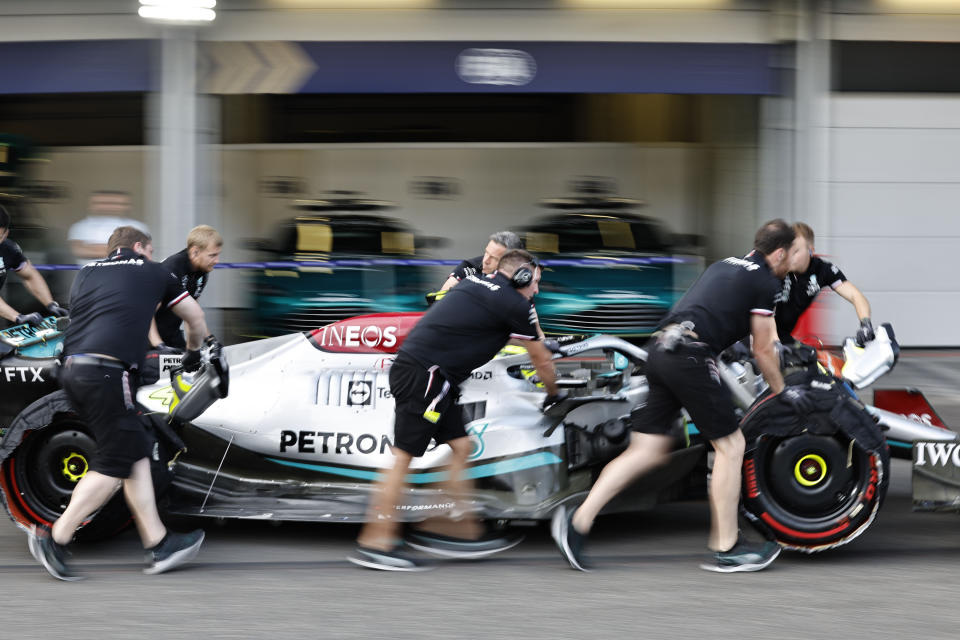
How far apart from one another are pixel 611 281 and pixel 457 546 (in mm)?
5712

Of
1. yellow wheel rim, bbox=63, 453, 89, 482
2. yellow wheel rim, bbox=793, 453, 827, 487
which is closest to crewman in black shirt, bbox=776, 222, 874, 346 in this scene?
yellow wheel rim, bbox=793, 453, 827, 487

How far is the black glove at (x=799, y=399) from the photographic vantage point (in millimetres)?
5883

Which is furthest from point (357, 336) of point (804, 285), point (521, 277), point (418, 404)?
point (804, 285)

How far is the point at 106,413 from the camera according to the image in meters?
5.62

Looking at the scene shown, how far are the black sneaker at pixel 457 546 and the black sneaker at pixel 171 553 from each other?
1.06 metres

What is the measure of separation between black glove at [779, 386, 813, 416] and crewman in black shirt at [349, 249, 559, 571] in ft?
3.59

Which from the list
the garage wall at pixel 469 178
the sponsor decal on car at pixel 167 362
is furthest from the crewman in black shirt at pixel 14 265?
the garage wall at pixel 469 178

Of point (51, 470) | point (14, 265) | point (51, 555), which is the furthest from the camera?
point (14, 265)

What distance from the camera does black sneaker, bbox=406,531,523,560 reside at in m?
6.00

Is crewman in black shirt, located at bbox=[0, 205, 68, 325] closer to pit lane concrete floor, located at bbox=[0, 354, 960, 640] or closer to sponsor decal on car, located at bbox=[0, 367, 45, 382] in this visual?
sponsor decal on car, located at bbox=[0, 367, 45, 382]

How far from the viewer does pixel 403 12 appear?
39.9ft

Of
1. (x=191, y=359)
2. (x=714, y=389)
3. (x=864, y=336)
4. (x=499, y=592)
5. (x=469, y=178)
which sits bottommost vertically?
(x=499, y=592)

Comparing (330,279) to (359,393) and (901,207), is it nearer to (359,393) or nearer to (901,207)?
(359,393)

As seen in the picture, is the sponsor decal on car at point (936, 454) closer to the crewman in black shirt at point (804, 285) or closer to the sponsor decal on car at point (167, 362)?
the crewman in black shirt at point (804, 285)
